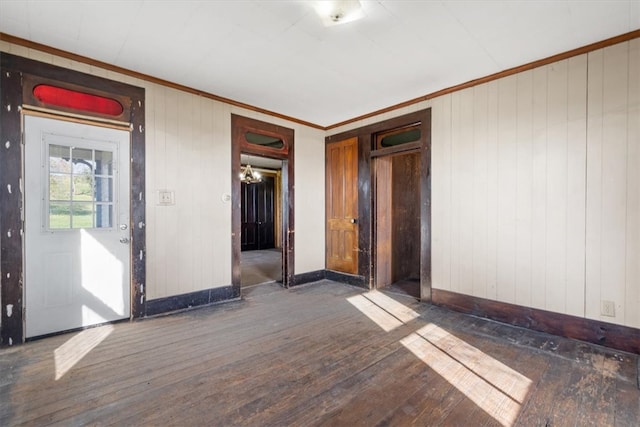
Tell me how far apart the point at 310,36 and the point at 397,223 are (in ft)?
10.7

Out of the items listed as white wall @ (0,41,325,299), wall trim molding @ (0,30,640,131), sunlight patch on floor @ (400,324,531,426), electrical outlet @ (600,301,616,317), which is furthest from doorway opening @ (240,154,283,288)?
electrical outlet @ (600,301,616,317)

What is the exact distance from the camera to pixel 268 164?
8.84 m

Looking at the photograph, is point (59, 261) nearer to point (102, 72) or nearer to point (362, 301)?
point (102, 72)

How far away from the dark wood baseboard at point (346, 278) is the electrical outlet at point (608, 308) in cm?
269

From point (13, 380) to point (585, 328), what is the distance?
4680 millimetres

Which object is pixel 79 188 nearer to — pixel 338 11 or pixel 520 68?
pixel 338 11

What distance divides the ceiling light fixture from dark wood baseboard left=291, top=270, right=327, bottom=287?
3601 mm

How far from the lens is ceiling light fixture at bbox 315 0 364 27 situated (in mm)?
2016

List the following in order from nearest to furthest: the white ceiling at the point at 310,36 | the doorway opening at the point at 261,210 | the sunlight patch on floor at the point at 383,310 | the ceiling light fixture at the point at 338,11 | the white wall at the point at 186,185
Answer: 1. the ceiling light fixture at the point at 338,11
2. the white ceiling at the point at 310,36
3. the sunlight patch on floor at the point at 383,310
4. the white wall at the point at 186,185
5. the doorway opening at the point at 261,210

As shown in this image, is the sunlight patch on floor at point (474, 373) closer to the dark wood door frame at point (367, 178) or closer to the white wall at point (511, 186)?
the white wall at point (511, 186)

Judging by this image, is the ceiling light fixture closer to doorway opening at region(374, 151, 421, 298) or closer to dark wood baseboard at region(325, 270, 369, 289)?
doorway opening at region(374, 151, 421, 298)

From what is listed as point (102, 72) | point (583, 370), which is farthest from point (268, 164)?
point (583, 370)

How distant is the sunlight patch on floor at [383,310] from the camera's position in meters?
3.15

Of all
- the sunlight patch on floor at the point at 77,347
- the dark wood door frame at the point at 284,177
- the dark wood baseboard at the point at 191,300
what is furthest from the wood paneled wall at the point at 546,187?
the sunlight patch on floor at the point at 77,347
